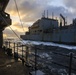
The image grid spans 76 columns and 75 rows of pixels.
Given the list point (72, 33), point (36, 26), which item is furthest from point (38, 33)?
point (72, 33)

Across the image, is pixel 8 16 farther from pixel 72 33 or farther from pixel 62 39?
pixel 62 39

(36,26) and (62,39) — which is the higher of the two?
(36,26)

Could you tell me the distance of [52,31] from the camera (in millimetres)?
42312

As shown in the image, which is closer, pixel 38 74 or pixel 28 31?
pixel 38 74

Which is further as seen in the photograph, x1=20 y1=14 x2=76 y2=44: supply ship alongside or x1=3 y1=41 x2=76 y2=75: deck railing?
x1=20 y1=14 x2=76 y2=44: supply ship alongside

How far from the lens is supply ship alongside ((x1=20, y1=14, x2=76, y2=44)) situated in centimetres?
3418

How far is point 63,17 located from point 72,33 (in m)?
13.3

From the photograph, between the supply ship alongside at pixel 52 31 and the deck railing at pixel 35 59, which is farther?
the supply ship alongside at pixel 52 31

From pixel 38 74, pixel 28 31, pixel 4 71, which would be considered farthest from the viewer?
pixel 28 31

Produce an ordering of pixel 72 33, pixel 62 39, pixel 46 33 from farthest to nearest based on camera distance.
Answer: pixel 46 33, pixel 62 39, pixel 72 33

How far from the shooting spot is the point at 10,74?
4660mm

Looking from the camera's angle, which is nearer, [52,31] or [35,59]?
[35,59]

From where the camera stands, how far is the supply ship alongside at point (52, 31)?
34178 millimetres

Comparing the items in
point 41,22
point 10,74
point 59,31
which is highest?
point 41,22
